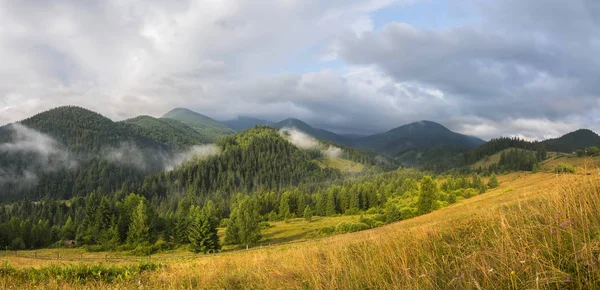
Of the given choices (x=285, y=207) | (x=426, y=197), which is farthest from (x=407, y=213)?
(x=285, y=207)

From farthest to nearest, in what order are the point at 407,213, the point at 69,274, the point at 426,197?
the point at 407,213 < the point at 426,197 < the point at 69,274

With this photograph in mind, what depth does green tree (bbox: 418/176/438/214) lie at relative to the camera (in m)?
67.1

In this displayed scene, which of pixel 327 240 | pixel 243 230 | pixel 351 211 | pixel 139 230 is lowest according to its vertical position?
pixel 351 211

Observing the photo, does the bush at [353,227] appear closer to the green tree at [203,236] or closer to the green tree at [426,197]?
the green tree at [426,197]

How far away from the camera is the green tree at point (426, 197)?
220ft

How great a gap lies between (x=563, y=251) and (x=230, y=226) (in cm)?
7617

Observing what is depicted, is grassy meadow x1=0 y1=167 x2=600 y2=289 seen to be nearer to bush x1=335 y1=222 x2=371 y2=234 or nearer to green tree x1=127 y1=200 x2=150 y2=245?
bush x1=335 y1=222 x2=371 y2=234

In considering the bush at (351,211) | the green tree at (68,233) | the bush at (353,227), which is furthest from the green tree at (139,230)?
the bush at (351,211)

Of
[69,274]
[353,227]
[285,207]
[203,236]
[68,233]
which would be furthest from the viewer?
[285,207]

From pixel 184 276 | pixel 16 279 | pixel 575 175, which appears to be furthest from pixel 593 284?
pixel 16 279

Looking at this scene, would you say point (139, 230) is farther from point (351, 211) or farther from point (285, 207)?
point (351, 211)

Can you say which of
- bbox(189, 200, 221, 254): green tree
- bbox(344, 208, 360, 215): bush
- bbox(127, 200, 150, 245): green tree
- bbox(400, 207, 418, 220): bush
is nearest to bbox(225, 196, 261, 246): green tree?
bbox(189, 200, 221, 254): green tree

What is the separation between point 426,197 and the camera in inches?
2680

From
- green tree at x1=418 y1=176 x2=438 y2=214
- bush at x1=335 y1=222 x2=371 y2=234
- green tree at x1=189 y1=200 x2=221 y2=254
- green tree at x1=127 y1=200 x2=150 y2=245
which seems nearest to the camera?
bush at x1=335 y1=222 x2=371 y2=234
